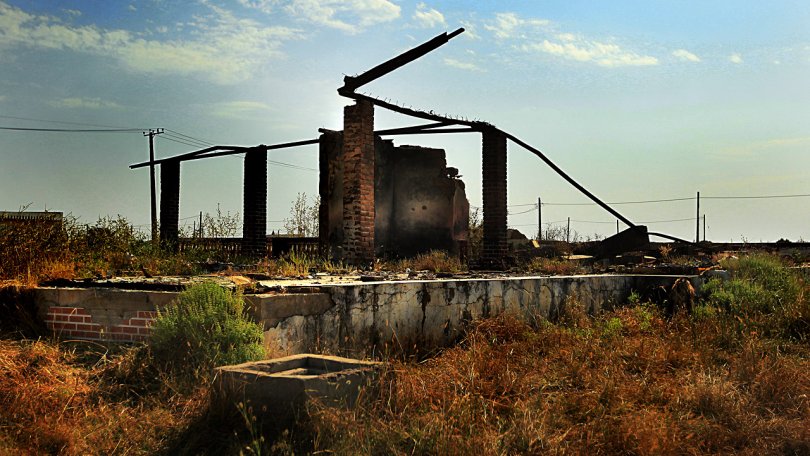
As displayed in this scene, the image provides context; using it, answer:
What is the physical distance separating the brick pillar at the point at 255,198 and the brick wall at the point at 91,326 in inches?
395

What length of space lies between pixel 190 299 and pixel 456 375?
227cm

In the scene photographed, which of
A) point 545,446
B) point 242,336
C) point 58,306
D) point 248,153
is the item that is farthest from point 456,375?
point 248,153

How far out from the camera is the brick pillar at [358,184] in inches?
477

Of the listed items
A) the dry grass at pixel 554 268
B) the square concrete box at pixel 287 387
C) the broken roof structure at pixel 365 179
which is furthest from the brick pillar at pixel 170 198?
the square concrete box at pixel 287 387

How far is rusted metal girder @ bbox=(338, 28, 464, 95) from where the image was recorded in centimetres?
1215

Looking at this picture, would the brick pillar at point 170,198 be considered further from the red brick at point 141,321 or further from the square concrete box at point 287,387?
the square concrete box at point 287,387

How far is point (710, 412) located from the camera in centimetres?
521

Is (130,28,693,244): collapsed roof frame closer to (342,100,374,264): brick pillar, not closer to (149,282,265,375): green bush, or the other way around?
(342,100,374,264): brick pillar

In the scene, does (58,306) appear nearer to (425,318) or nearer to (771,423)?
(425,318)

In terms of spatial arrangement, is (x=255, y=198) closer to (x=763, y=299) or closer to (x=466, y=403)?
(x=763, y=299)

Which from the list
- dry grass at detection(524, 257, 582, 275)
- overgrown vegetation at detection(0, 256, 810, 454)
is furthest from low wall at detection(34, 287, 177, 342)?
dry grass at detection(524, 257, 582, 275)

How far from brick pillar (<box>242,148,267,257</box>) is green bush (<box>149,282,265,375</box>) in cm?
1108

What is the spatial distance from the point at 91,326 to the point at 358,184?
6.21 metres

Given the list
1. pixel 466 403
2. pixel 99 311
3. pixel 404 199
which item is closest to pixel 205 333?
pixel 99 311
